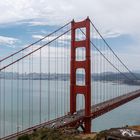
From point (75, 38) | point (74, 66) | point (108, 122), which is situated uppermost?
point (75, 38)

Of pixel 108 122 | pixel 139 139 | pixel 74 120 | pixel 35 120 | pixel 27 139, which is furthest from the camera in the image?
pixel 108 122

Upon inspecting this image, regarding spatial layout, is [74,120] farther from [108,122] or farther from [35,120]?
[108,122]

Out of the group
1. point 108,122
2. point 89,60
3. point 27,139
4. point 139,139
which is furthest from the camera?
point 108,122

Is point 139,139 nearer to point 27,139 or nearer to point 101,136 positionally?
point 101,136

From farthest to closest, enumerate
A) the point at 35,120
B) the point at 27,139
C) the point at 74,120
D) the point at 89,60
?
the point at 35,120 → the point at 89,60 → the point at 74,120 → the point at 27,139

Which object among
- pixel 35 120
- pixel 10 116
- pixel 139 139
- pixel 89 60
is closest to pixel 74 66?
pixel 89 60

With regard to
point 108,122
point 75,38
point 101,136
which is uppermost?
point 75,38

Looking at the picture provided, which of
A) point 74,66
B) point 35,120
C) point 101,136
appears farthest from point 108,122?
point 101,136

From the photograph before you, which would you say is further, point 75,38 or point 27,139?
point 75,38

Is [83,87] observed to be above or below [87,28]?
below
